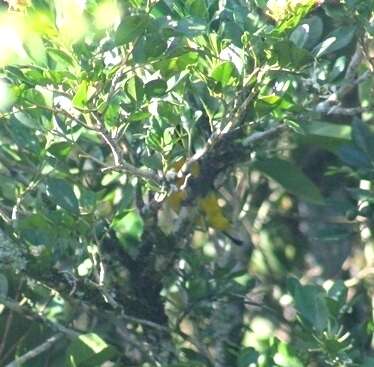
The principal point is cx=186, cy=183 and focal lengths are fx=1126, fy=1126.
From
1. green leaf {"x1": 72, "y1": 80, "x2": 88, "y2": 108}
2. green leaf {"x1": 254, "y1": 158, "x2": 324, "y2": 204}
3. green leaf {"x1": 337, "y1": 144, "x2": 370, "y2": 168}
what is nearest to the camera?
green leaf {"x1": 72, "y1": 80, "x2": 88, "y2": 108}

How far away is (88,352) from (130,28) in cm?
70

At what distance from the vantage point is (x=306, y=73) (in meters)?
1.67

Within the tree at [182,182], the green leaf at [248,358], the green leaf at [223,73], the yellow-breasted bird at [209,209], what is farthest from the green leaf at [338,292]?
the green leaf at [223,73]

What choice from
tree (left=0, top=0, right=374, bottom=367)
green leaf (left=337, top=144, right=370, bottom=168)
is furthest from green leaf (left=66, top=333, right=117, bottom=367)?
green leaf (left=337, top=144, right=370, bottom=168)

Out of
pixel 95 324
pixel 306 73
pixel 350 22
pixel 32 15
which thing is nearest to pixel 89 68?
pixel 32 15

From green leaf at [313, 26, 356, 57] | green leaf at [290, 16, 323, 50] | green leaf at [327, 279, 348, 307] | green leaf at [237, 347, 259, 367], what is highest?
green leaf at [290, 16, 323, 50]

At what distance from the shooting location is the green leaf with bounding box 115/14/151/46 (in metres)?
1.44

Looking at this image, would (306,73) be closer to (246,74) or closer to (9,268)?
(246,74)

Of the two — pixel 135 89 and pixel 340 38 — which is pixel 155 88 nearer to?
pixel 135 89

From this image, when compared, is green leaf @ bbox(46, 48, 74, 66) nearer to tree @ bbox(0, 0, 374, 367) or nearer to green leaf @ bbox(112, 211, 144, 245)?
tree @ bbox(0, 0, 374, 367)

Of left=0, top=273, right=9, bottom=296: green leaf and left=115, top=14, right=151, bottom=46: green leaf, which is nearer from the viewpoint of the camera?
left=115, top=14, right=151, bottom=46: green leaf

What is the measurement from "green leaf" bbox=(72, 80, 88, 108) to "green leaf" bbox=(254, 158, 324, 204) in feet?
2.26

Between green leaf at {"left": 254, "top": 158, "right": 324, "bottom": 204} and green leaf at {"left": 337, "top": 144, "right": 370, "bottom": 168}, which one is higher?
green leaf at {"left": 337, "top": 144, "right": 370, "bottom": 168}

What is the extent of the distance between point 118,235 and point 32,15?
1.95 ft
